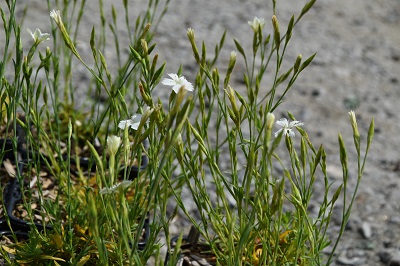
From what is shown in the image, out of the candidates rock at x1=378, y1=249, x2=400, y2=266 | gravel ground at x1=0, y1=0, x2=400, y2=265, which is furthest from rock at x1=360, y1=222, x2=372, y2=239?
rock at x1=378, y1=249, x2=400, y2=266

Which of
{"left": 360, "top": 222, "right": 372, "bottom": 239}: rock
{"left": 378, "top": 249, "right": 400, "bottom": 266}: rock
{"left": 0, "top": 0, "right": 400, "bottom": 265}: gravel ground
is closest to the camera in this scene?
{"left": 378, "top": 249, "right": 400, "bottom": 266}: rock

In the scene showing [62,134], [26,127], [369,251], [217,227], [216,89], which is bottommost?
[369,251]

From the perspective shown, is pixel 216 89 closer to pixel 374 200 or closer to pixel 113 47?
pixel 374 200

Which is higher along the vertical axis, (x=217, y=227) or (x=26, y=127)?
(x=26, y=127)

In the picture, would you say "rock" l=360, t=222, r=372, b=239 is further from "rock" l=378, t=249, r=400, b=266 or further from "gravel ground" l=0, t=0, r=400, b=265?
"rock" l=378, t=249, r=400, b=266

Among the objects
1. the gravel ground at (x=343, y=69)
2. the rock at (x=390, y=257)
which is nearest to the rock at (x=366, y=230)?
the gravel ground at (x=343, y=69)

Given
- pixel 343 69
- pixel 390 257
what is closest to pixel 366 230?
pixel 390 257

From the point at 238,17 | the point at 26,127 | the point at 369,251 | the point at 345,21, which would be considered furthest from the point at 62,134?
the point at 345,21

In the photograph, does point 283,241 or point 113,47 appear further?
point 113,47
